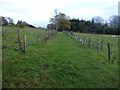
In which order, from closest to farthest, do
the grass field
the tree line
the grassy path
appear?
the grass field, the grassy path, the tree line

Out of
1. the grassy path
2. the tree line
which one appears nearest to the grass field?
the grassy path

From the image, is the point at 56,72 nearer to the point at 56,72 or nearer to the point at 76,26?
the point at 56,72

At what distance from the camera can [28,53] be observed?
2669 cm

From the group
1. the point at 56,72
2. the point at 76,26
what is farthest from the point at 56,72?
the point at 76,26

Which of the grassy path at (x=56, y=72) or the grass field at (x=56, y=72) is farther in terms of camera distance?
the grassy path at (x=56, y=72)

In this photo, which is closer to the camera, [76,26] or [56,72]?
[56,72]

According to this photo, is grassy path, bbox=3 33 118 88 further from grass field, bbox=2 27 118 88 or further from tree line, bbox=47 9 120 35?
tree line, bbox=47 9 120 35

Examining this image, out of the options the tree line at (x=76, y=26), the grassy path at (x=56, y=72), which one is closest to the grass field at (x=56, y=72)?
the grassy path at (x=56, y=72)

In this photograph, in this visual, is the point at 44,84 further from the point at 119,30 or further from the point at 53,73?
the point at 119,30

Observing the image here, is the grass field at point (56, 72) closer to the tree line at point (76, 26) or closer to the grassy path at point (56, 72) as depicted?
the grassy path at point (56, 72)

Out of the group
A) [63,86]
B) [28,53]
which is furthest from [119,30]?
[63,86]

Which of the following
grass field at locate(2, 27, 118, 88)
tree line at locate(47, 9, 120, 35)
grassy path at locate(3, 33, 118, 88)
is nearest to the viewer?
grass field at locate(2, 27, 118, 88)

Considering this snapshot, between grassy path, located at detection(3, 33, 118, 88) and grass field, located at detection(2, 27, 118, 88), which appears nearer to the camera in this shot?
grass field, located at detection(2, 27, 118, 88)

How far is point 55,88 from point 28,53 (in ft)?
33.6
